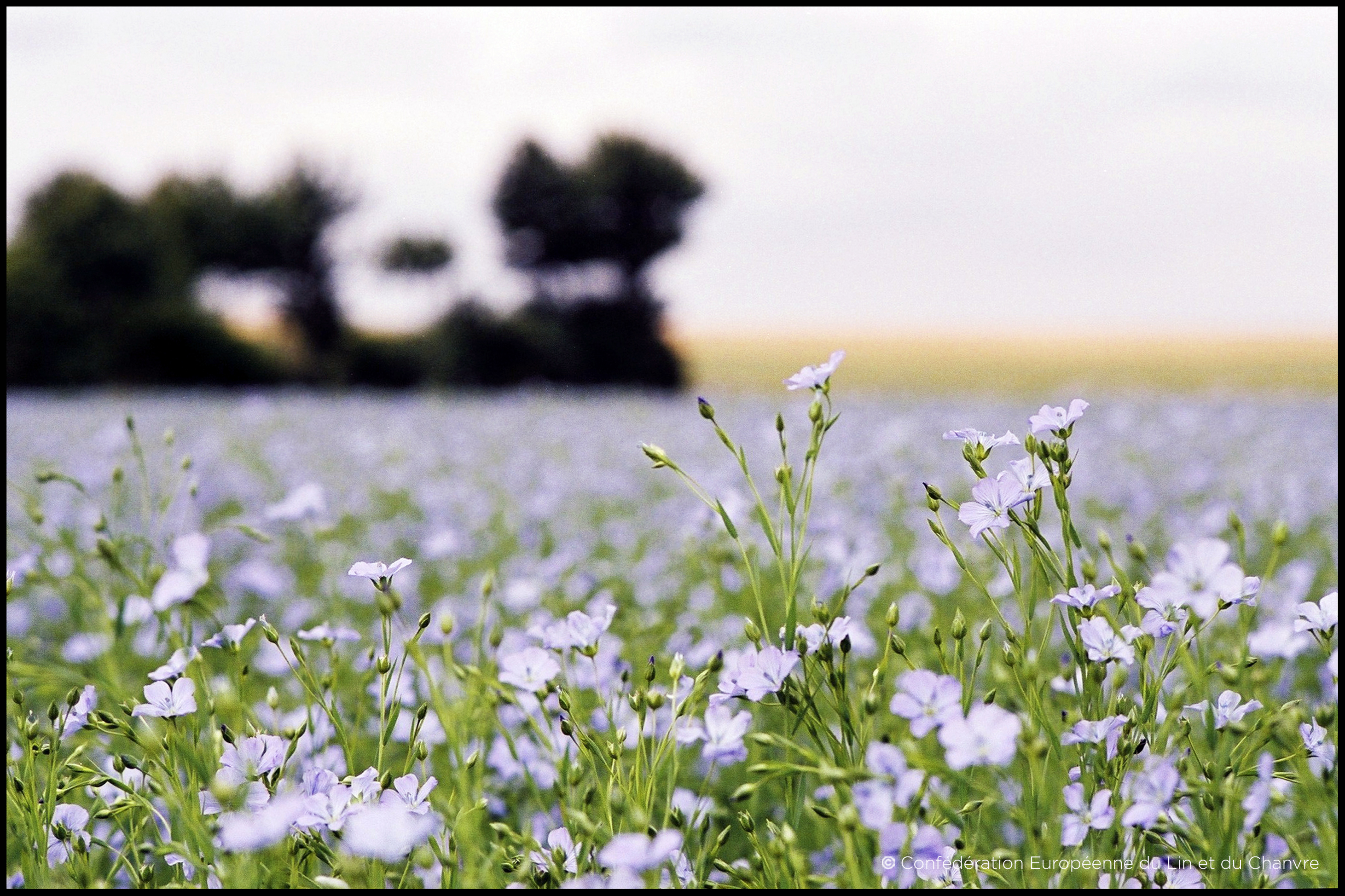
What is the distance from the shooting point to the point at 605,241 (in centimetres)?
2333

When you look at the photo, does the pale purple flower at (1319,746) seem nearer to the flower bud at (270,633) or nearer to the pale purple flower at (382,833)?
the pale purple flower at (382,833)

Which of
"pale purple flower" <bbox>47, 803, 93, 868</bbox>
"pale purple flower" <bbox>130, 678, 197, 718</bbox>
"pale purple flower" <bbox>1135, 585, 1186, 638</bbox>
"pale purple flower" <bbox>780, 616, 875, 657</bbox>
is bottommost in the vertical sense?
"pale purple flower" <bbox>47, 803, 93, 868</bbox>

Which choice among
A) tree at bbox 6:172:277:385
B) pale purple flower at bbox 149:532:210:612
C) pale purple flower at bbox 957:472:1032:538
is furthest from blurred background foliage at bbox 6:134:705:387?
pale purple flower at bbox 957:472:1032:538

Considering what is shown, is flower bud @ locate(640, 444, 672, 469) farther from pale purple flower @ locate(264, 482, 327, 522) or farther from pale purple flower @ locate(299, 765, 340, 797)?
pale purple flower @ locate(264, 482, 327, 522)

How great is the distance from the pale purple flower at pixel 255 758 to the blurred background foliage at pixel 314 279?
2152cm

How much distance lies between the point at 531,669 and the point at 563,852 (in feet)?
0.84

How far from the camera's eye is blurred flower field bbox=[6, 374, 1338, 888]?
95cm

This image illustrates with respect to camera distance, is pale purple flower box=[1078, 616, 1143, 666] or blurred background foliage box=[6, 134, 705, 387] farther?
blurred background foliage box=[6, 134, 705, 387]

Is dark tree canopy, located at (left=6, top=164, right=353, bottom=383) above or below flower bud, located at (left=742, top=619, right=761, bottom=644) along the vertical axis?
above

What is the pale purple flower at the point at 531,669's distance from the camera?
1.19 metres

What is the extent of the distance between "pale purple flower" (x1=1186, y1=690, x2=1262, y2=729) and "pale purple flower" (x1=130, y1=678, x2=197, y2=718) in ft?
3.30

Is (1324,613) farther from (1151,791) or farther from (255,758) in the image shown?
(255,758)

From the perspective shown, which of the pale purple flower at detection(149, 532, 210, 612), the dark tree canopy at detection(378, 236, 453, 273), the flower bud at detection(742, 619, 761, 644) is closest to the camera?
the flower bud at detection(742, 619, 761, 644)

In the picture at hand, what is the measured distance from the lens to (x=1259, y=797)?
1.00 m
